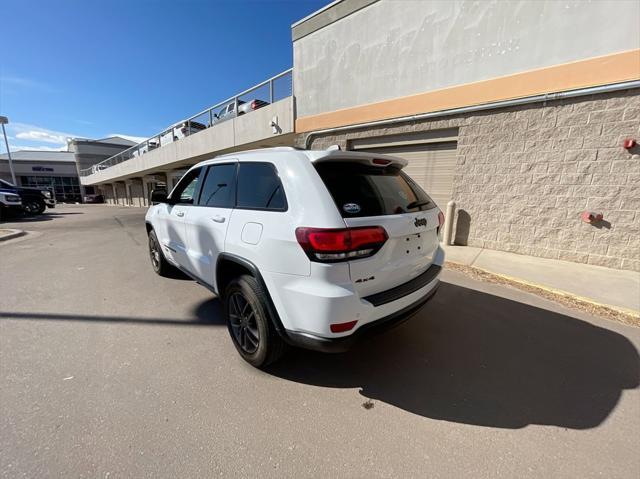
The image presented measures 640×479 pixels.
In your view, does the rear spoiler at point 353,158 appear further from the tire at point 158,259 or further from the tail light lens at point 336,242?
the tire at point 158,259

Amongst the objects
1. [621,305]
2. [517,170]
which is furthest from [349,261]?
[517,170]

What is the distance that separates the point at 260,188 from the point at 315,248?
0.90 metres

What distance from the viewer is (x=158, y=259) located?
469 cm

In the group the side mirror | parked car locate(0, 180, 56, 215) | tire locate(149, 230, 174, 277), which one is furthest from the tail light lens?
parked car locate(0, 180, 56, 215)

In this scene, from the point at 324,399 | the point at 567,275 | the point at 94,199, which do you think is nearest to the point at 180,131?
the point at 324,399

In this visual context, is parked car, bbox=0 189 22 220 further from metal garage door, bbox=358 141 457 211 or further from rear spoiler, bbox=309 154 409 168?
rear spoiler, bbox=309 154 409 168

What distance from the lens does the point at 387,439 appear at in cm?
181

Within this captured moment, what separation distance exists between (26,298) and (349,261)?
484cm

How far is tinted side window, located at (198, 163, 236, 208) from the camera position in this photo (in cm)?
278

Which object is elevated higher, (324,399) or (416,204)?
(416,204)

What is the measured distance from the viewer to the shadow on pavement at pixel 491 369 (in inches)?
80.0

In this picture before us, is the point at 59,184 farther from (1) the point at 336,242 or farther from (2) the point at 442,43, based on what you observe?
(1) the point at 336,242

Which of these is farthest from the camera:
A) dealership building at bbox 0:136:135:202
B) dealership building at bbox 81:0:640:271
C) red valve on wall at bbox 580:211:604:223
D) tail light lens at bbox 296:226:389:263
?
dealership building at bbox 0:136:135:202

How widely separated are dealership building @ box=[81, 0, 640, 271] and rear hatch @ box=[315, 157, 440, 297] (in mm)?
4304
